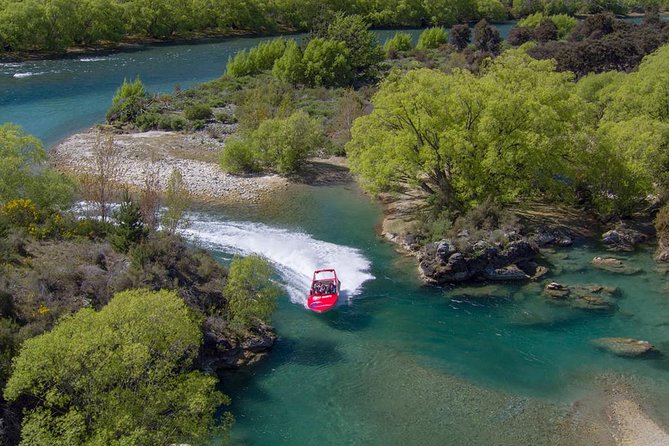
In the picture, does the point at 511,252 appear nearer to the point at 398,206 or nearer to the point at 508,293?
the point at 508,293

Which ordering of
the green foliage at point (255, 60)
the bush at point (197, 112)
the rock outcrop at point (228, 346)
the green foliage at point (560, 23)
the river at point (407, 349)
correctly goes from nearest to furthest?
the river at point (407, 349), the rock outcrop at point (228, 346), the bush at point (197, 112), the green foliage at point (255, 60), the green foliage at point (560, 23)

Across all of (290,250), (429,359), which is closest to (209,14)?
(290,250)

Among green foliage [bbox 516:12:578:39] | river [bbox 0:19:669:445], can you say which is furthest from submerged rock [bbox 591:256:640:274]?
green foliage [bbox 516:12:578:39]

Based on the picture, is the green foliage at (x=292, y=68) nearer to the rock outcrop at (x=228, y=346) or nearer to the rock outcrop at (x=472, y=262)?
the rock outcrop at (x=472, y=262)

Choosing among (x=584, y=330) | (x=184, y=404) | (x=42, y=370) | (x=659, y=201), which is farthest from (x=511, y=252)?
(x=42, y=370)

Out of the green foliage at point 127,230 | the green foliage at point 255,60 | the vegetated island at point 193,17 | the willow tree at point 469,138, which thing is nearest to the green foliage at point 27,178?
the green foliage at point 127,230
